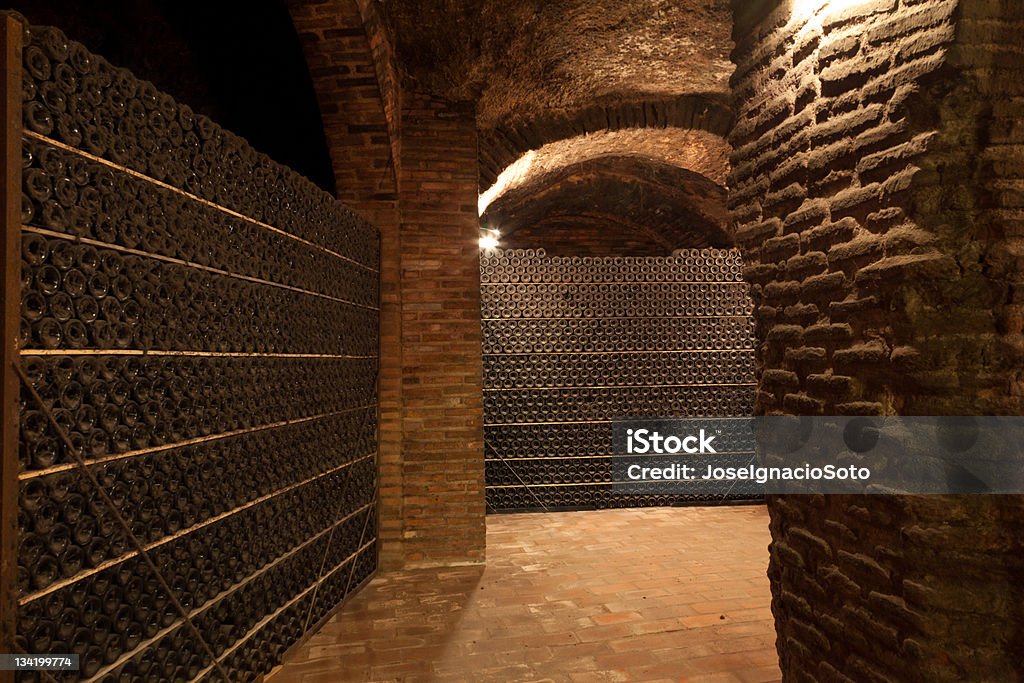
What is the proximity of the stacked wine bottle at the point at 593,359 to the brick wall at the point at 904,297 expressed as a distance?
4.07 m

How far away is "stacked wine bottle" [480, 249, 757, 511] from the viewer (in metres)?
6.57

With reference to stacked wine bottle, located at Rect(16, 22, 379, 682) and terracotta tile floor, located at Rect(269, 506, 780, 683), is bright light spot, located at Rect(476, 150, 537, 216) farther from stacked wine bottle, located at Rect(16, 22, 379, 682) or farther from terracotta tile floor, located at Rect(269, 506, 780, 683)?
terracotta tile floor, located at Rect(269, 506, 780, 683)

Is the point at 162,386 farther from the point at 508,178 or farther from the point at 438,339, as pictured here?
the point at 508,178

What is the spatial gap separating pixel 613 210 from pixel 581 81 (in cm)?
521

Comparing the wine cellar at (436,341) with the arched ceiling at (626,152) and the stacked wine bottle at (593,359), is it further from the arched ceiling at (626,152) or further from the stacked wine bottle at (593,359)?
the stacked wine bottle at (593,359)

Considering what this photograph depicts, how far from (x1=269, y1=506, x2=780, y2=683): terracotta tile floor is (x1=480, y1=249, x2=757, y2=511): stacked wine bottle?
1.24 meters

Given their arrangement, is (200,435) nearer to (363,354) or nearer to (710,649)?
(363,354)

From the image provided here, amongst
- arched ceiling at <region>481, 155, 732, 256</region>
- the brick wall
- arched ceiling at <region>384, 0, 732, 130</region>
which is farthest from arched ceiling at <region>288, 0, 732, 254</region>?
the brick wall

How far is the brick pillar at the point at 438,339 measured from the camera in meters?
4.69

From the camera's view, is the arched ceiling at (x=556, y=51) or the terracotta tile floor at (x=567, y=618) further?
the arched ceiling at (x=556, y=51)

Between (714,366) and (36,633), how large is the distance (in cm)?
643

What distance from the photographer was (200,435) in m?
2.46

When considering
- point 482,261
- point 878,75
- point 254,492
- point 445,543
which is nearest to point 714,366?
point 482,261

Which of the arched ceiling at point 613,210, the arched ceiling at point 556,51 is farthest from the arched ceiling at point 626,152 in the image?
the arched ceiling at point 556,51
